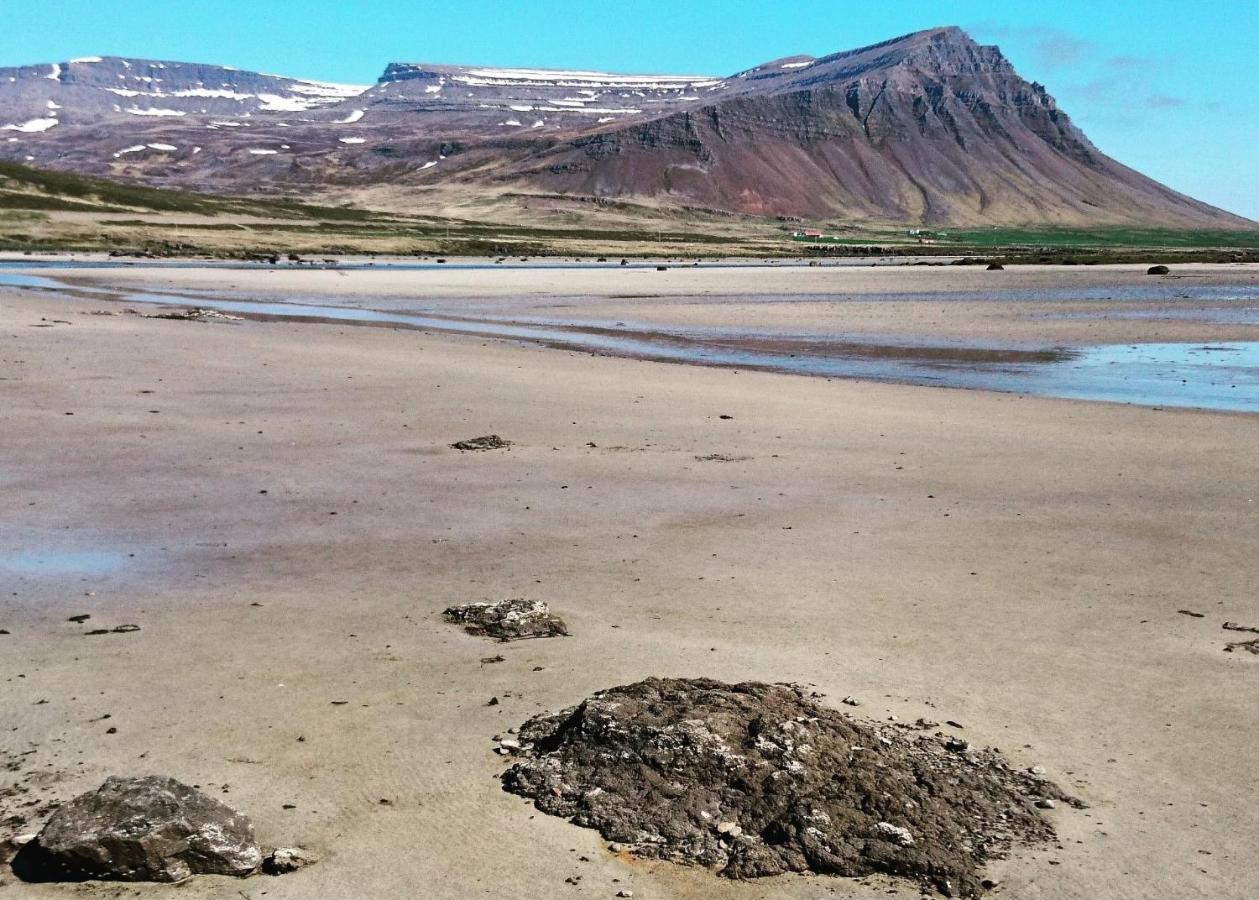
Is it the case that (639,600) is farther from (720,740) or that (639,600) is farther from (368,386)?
(368,386)

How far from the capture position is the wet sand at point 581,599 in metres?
5.39

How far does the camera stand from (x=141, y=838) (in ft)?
15.6

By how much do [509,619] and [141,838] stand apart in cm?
356

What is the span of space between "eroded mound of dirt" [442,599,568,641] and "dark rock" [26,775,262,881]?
9.96 ft

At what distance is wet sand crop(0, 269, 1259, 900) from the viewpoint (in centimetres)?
539

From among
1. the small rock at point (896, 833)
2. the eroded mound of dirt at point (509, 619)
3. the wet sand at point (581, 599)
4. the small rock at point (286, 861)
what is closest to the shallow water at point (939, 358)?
the wet sand at point (581, 599)

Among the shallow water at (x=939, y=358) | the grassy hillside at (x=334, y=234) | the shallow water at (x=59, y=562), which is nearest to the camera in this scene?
the shallow water at (x=59, y=562)

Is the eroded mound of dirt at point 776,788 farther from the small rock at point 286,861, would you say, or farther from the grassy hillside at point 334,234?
the grassy hillside at point 334,234

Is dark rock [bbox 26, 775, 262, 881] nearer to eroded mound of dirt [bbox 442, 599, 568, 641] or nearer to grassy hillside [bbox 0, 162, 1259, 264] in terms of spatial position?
eroded mound of dirt [bbox 442, 599, 568, 641]

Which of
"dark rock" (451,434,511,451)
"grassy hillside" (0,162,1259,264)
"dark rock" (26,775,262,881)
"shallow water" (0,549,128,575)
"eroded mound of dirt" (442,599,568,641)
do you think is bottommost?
"shallow water" (0,549,128,575)

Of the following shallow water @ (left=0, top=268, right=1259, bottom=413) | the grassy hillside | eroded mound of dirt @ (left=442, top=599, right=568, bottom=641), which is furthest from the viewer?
the grassy hillside

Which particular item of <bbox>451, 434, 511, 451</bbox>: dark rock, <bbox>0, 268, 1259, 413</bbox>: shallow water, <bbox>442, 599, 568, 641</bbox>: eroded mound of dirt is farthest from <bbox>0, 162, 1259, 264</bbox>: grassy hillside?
<bbox>442, 599, 568, 641</bbox>: eroded mound of dirt

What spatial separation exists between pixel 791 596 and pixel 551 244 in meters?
122

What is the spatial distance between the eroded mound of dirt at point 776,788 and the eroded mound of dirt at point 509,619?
5.94 feet
